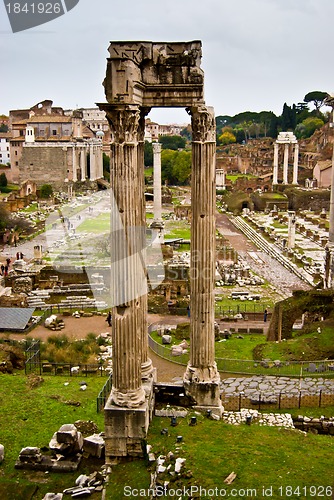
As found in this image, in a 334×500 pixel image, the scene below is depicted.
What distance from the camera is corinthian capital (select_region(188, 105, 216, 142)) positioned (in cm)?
891

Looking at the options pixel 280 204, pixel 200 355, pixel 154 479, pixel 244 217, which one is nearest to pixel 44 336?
pixel 200 355

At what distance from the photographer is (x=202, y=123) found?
8.97m

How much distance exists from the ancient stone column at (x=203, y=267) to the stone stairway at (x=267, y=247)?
17.0 meters

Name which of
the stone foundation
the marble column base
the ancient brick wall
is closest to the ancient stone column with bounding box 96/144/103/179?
the ancient brick wall

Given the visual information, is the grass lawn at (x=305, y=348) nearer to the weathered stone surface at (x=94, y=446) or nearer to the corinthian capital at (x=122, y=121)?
the weathered stone surface at (x=94, y=446)

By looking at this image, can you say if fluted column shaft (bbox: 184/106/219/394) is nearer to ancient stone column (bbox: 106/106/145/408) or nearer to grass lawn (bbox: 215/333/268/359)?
ancient stone column (bbox: 106/106/145/408)

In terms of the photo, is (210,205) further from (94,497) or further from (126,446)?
(94,497)

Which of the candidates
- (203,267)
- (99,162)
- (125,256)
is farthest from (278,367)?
(99,162)

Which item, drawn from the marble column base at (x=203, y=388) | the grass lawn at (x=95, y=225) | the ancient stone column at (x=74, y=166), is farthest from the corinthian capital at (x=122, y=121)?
the ancient stone column at (x=74, y=166)

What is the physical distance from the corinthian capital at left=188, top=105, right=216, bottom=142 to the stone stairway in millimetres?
17746

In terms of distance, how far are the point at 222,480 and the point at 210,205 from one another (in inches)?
166

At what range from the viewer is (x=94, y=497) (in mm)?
8016

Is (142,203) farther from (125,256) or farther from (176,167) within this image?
(176,167)

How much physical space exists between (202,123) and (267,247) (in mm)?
26519
